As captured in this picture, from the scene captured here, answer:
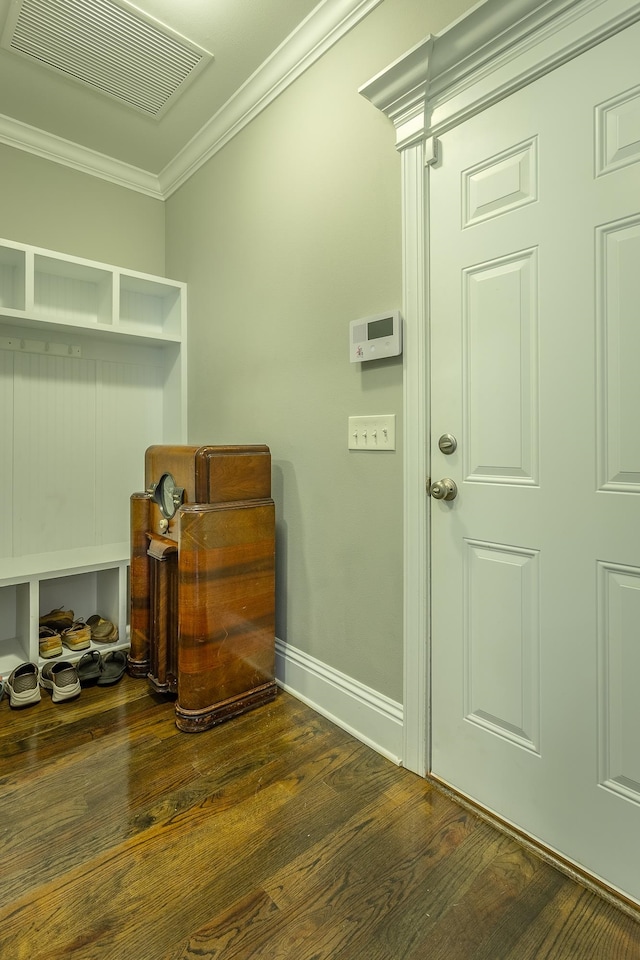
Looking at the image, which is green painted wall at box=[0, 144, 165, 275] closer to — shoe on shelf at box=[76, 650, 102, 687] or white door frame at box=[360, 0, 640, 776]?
white door frame at box=[360, 0, 640, 776]

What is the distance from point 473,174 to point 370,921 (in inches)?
72.3

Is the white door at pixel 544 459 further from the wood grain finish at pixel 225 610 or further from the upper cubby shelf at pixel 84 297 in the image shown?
the upper cubby shelf at pixel 84 297

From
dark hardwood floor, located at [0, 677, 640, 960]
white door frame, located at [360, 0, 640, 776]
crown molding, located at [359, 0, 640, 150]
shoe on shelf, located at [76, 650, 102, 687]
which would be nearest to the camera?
dark hardwood floor, located at [0, 677, 640, 960]

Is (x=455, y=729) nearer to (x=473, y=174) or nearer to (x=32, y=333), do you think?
(x=473, y=174)

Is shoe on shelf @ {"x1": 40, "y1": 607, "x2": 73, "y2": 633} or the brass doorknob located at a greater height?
the brass doorknob

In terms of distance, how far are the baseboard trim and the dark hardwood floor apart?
0.07 ft

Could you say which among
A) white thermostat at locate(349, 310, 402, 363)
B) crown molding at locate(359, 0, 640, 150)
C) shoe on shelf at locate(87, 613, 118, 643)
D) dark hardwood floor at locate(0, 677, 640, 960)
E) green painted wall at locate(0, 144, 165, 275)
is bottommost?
dark hardwood floor at locate(0, 677, 640, 960)

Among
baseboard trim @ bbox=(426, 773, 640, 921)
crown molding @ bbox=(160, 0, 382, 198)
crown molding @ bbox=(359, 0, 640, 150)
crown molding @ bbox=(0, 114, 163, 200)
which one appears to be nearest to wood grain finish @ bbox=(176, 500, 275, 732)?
baseboard trim @ bbox=(426, 773, 640, 921)

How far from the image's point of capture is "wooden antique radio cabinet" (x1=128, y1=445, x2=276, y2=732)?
170 cm

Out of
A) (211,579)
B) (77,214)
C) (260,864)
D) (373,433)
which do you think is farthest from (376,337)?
(77,214)

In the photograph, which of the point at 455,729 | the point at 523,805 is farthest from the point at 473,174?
the point at 523,805

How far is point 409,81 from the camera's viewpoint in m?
1.40

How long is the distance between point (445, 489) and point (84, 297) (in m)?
2.22

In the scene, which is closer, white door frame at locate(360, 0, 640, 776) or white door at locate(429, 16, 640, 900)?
white door at locate(429, 16, 640, 900)
